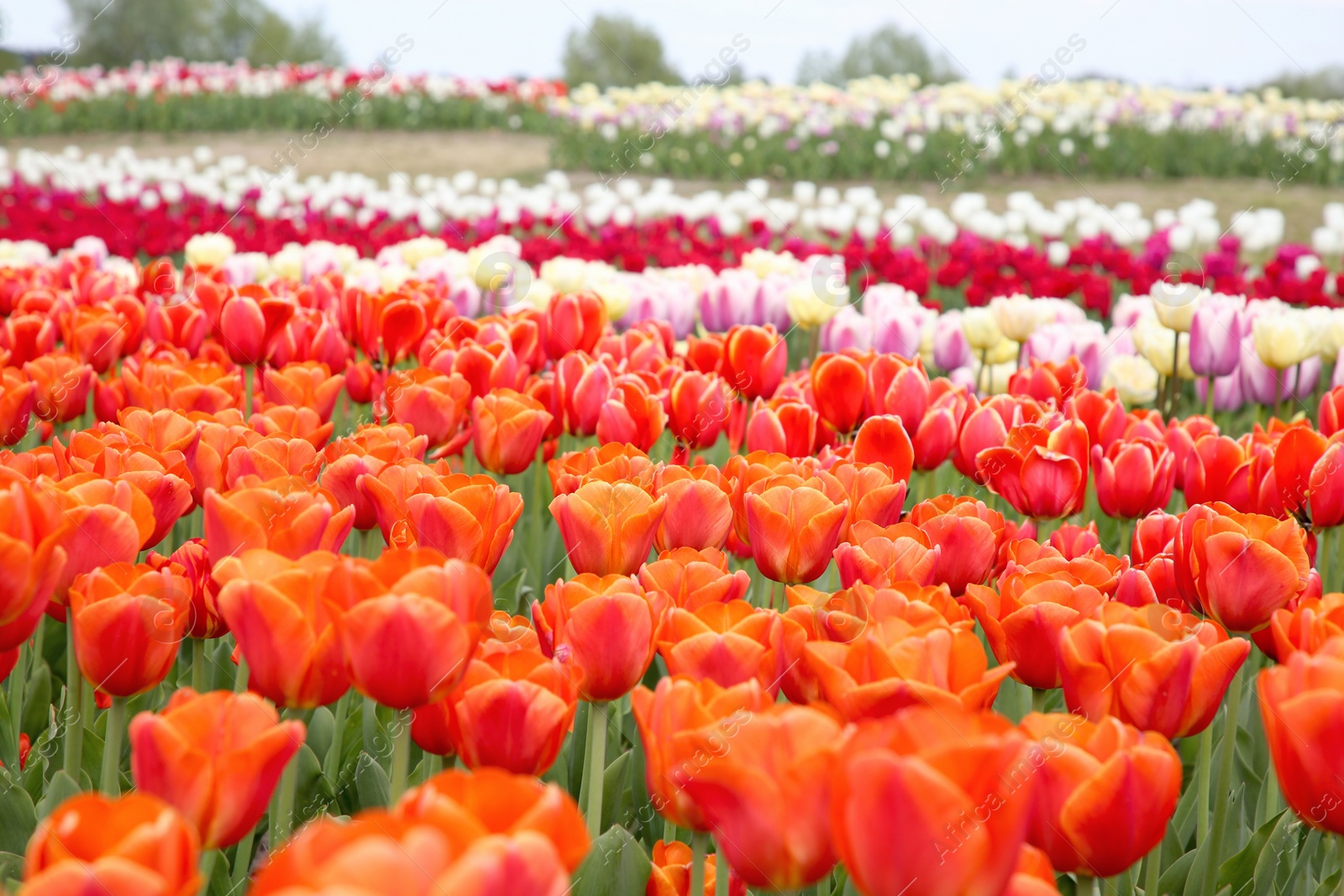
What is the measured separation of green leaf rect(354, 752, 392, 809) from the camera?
1541 millimetres

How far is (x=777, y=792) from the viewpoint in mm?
878

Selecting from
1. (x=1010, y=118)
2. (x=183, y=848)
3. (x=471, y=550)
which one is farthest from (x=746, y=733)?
(x=1010, y=118)

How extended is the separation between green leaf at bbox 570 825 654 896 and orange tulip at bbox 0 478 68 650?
65 cm

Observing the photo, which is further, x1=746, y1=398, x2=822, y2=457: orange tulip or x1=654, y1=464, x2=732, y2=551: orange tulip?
x1=746, y1=398, x2=822, y2=457: orange tulip

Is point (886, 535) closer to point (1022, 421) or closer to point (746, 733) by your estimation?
point (746, 733)

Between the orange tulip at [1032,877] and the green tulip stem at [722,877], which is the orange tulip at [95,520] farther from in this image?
the orange tulip at [1032,877]

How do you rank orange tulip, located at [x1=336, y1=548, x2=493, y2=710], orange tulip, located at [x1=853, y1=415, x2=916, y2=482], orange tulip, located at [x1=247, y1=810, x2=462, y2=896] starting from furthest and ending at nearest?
1. orange tulip, located at [x1=853, y1=415, x2=916, y2=482]
2. orange tulip, located at [x1=336, y1=548, x2=493, y2=710]
3. orange tulip, located at [x1=247, y1=810, x2=462, y2=896]

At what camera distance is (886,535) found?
4.98 ft

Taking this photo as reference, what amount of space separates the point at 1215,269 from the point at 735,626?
6.09 metres

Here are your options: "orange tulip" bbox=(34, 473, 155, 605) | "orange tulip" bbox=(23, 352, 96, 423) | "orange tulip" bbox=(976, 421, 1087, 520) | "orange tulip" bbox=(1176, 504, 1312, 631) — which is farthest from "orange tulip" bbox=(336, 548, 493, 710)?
"orange tulip" bbox=(23, 352, 96, 423)

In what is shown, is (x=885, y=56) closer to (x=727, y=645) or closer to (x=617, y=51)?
(x=617, y=51)

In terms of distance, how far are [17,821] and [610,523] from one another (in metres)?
0.83

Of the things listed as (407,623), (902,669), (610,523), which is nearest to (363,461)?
(610,523)

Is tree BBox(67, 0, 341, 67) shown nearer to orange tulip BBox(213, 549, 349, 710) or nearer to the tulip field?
the tulip field
